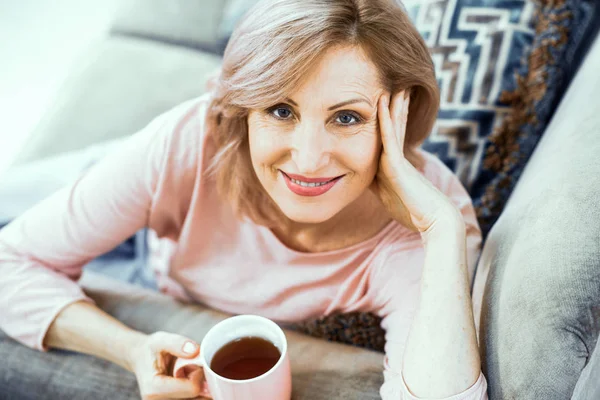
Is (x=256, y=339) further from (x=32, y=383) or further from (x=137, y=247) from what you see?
(x=137, y=247)

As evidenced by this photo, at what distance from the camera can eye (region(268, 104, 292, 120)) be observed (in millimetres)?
868

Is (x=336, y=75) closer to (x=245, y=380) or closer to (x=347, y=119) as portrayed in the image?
(x=347, y=119)

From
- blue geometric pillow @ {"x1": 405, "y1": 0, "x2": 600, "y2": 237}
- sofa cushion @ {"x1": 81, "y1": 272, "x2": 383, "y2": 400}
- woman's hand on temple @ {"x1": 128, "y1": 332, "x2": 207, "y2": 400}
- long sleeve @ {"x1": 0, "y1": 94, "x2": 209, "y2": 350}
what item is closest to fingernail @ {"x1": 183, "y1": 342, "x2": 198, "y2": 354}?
woman's hand on temple @ {"x1": 128, "y1": 332, "x2": 207, "y2": 400}

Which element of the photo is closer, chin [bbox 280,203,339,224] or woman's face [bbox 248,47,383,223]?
woman's face [bbox 248,47,383,223]

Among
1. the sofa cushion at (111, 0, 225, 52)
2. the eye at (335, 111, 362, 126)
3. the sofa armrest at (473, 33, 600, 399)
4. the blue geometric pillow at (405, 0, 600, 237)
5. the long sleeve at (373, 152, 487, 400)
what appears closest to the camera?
the sofa armrest at (473, 33, 600, 399)

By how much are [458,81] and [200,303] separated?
2.55 feet

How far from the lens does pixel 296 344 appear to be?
108cm

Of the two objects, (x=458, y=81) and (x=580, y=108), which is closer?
(x=580, y=108)

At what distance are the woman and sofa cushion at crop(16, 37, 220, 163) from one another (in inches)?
21.3

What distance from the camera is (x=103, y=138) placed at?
5.38 feet

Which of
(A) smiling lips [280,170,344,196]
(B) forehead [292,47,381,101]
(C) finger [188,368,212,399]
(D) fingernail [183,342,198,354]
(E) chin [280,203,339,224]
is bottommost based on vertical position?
(C) finger [188,368,212,399]

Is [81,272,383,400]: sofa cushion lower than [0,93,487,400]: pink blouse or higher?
lower

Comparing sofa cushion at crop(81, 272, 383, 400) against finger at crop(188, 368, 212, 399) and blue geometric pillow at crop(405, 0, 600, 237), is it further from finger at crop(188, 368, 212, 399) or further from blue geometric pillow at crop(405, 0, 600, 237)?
blue geometric pillow at crop(405, 0, 600, 237)

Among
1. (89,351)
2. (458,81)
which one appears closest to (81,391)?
(89,351)
